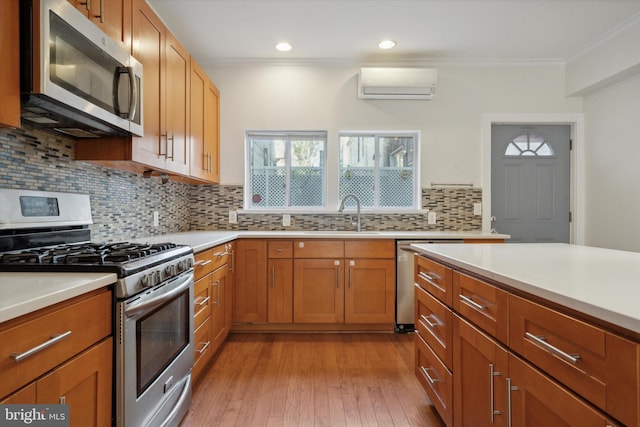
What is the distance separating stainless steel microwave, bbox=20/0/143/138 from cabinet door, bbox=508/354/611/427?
1.77 meters

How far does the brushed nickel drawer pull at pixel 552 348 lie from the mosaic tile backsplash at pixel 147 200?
2026mm

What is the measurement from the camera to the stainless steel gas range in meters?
1.13

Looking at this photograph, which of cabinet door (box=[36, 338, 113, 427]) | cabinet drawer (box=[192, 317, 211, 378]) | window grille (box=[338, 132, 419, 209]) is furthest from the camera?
window grille (box=[338, 132, 419, 209])

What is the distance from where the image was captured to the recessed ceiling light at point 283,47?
303 cm

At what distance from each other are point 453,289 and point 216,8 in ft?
8.34

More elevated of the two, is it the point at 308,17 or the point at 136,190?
the point at 308,17

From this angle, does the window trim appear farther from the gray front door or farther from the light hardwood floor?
the light hardwood floor

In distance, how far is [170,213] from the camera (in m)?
2.95

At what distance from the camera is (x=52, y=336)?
0.86 m

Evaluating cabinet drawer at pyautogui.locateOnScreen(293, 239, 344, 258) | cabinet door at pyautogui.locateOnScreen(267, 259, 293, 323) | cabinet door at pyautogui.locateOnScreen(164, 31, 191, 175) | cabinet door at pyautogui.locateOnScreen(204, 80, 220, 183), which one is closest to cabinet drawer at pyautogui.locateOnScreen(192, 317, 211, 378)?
cabinet door at pyautogui.locateOnScreen(267, 259, 293, 323)

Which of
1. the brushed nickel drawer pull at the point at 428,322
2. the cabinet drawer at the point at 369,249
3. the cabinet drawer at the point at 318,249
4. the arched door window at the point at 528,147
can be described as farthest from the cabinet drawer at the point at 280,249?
the arched door window at the point at 528,147

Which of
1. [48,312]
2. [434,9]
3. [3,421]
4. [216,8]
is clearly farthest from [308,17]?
[3,421]

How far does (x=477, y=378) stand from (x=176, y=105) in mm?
2355

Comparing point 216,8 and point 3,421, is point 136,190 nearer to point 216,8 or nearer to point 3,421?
point 216,8
